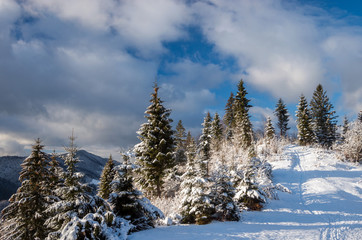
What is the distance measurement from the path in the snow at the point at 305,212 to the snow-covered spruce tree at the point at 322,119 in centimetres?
1575

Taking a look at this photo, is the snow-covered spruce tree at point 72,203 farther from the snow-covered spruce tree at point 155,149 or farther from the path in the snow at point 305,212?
the snow-covered spruce tree at point 155,149

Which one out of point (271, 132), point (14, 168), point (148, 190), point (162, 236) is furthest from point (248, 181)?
point (14, 168)

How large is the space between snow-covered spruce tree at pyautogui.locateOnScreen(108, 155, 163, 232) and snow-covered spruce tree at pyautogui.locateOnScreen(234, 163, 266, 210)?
21.0 ft

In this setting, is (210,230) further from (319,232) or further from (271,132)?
(271,132)

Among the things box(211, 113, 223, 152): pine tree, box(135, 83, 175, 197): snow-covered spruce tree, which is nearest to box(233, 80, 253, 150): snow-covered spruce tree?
box(211, 113, 223, 152): pine tree

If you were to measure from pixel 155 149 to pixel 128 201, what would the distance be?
9.05 metres

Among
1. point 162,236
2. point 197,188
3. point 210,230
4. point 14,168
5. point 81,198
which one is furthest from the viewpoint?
point 14,168

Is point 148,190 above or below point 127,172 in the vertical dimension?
below

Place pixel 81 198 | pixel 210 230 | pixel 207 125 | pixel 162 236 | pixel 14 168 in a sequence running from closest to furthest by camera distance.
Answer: pixel 81 198 < pixel 162 236 < pixel 210 230 < pixel 207 125 < pixel 14 168

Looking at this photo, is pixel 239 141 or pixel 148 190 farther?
pixel 239 141

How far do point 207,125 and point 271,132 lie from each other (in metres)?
13.1

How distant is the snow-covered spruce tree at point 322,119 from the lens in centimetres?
3722

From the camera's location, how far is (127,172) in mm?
8594

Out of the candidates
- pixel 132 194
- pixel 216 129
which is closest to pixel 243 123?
pixel 216 129
